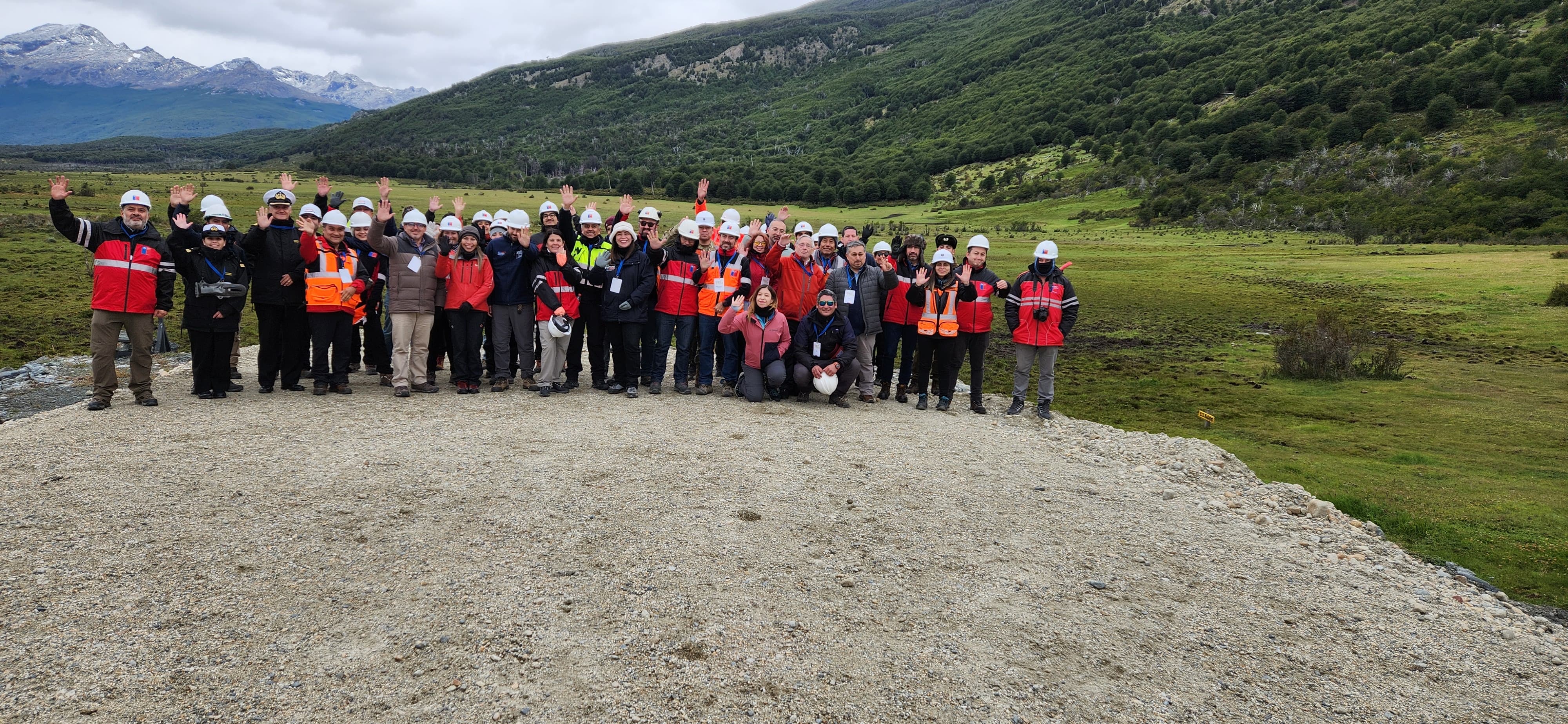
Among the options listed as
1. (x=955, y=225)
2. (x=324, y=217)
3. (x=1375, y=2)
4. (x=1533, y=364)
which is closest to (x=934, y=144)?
(x=1375, y=2)

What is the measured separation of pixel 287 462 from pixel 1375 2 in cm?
20210

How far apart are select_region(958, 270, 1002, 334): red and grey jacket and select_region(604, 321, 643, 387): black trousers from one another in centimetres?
563

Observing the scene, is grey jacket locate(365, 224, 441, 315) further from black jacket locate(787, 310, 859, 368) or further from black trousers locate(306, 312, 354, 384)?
black jacket locate(787, 310, 859, 368)

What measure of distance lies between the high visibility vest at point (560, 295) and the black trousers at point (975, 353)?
22.0ft

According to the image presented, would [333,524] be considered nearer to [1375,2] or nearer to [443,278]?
[443,278]

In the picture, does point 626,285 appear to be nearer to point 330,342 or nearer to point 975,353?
point 330,342

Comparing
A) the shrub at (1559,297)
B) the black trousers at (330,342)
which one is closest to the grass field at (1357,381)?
the shrub at (1559,297)

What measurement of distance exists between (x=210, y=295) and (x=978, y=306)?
11876mm

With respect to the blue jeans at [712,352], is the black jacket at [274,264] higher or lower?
higher

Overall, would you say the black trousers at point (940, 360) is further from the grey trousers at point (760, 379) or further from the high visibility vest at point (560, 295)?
the high visibility vest at point (560, 295)

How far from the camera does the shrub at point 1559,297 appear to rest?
27.4 meters

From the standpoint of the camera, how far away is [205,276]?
10586mm

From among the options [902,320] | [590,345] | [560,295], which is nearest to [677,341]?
[590,345]

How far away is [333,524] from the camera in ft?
21.5
